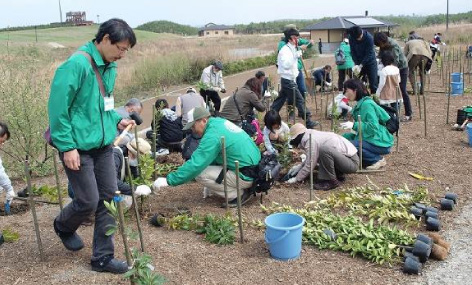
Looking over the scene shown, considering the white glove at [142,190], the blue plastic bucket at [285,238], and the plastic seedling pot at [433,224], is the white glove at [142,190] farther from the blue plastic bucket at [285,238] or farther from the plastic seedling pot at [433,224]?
the plastic seedling pot at [433,224]

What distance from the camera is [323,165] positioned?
4613 millimetres

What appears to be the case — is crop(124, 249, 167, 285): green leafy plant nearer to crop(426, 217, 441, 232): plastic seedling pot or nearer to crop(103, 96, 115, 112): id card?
crop(103, 96, 115, 112): id card

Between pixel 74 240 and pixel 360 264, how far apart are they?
191 cm

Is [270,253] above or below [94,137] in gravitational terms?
below

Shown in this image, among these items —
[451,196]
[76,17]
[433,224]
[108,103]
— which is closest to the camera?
[108,103]

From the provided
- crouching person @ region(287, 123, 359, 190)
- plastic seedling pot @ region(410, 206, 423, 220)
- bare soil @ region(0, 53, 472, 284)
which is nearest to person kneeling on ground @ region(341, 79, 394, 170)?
bare soil @ region(0, 53, 472, 284)

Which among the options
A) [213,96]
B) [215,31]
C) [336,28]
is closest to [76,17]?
[215,31]

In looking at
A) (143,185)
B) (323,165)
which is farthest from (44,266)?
(323,165)

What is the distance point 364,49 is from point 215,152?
4.80m

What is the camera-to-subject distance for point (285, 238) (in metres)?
3.10

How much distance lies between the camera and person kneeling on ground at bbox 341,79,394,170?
5.10m

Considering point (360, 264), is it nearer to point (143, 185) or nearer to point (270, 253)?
point (270, 253)

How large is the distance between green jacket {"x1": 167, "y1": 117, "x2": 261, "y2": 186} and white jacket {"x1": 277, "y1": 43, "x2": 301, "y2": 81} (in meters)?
2.92

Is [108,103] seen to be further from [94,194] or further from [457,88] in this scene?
[457,88]
